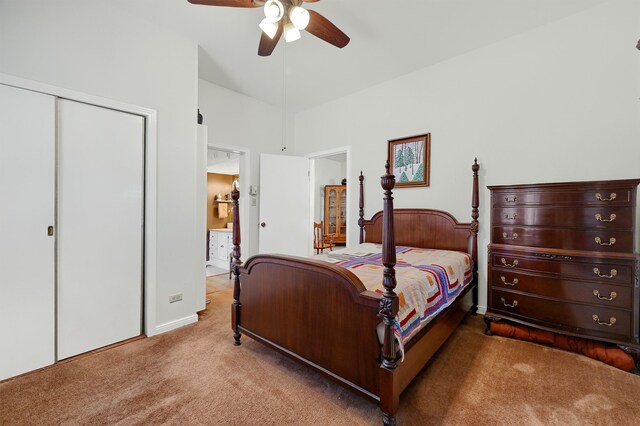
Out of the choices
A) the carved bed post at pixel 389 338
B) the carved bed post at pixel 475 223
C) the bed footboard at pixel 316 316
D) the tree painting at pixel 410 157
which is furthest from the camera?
the tree painting at pixel 410 157

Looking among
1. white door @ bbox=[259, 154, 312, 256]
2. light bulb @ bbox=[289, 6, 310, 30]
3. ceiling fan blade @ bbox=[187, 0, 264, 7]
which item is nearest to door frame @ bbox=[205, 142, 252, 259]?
white door @ bbox=[259, 154, 312, 256]

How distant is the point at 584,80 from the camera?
7.88 ft

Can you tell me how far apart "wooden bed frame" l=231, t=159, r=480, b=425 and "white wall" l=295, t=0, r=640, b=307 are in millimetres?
1406

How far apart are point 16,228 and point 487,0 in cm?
399

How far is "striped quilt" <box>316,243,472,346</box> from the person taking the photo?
1.57 m

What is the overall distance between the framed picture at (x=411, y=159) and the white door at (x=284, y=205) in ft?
5.18

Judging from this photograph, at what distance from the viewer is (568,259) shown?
2.12 meters

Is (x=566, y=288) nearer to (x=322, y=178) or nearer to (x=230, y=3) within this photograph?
(x=230, y=3)

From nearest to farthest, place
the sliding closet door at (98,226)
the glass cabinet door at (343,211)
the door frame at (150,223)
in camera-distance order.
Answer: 1. the sliding closet door at (98,226)
2. the door frame at (150,223)
3. the glass cabinet door at (343,211)

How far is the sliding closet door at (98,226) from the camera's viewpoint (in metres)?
2.07

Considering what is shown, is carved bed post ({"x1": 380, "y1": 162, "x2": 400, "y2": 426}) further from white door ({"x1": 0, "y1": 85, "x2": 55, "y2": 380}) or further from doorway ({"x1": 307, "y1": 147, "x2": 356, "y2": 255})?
doorway ({"x1": 307, "y1": 147, "x2": 356, "y2": 255})

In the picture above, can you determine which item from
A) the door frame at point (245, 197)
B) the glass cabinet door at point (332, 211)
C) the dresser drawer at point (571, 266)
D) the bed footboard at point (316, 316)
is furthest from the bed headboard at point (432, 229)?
the glass cabinet door at point (332, 211)

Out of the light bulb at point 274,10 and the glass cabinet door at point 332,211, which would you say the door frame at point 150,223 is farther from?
the glass cabinet door at point 332,211

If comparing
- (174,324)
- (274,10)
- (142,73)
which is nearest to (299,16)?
(274,10)
